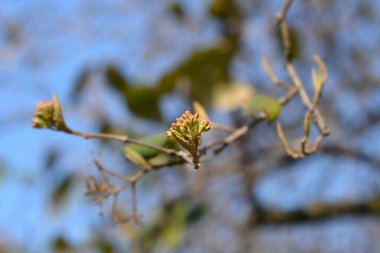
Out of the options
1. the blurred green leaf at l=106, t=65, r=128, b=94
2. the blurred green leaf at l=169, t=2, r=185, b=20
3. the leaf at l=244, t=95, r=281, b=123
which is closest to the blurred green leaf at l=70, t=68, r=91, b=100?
the blurred green leaf at l=106, t=65, r=128, b=94

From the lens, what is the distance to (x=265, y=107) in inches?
24.1

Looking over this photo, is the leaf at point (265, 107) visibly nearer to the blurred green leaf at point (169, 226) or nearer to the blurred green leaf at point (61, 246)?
the blurred green leaf at point (169, 226)

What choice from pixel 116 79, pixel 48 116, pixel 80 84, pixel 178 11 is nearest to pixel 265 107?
pixel 48 116

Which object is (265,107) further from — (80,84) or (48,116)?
(80,84)

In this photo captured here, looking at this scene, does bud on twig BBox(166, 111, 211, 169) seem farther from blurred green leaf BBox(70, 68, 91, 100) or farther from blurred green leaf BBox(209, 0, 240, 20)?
blurred green leaf BBox(70, 68, 91, 100)

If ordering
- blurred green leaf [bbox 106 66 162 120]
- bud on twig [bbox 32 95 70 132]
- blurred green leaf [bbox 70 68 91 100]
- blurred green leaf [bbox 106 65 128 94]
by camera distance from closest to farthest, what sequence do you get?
bud on twig [bbox 32 95 70 132] → blurred green leaf [bbox 106 66 162 120] → blurred green leaf [bbox 106 65 128 94] → blurred green leaf [bbox 70 68 91 100]

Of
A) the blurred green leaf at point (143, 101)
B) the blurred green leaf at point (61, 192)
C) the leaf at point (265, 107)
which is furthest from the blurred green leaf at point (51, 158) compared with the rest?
the leaf at point (265, 107)

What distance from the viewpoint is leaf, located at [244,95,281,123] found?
0.61 meters

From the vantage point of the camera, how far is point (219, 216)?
7.51 feet

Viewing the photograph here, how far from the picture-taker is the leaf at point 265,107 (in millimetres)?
605

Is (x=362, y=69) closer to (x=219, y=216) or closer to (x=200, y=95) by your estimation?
(x=219, y=216)

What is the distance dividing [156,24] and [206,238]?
41.5 inches

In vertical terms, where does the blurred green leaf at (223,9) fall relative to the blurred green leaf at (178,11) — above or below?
below

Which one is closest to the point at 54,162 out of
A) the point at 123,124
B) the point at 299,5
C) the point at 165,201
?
the point at 123,124
